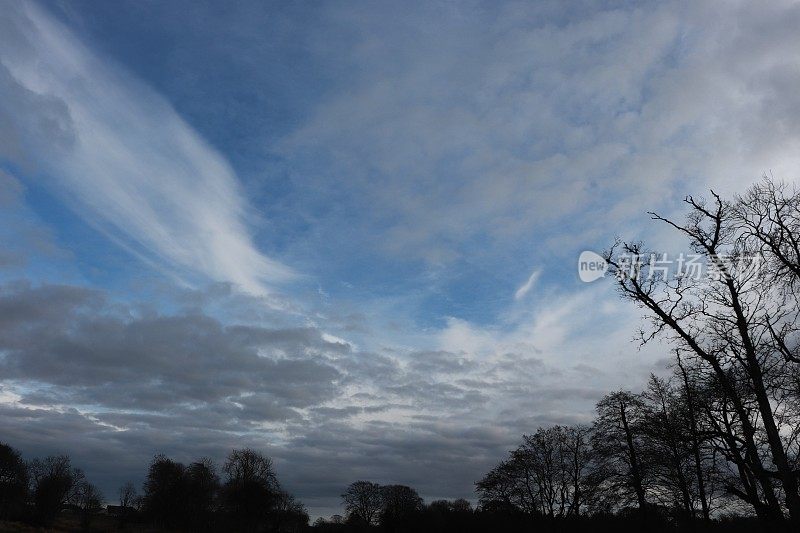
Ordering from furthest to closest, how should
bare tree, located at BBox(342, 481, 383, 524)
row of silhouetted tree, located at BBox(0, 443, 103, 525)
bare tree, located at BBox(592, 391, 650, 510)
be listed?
bare tree, located at BBox(342, 481, 383, 524) < row of silhouetted tree, located at BBox(0, 443, 103, 525) < bare tree, located at BBox(592, 391, 650, 510)

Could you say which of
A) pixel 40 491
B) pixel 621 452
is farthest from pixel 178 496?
pixel 621 452

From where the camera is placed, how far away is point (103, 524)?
7612 cm

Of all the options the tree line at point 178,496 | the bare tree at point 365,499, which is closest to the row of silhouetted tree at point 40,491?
the tree line at point 178,496

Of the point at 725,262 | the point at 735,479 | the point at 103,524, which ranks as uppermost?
the point at 725,262

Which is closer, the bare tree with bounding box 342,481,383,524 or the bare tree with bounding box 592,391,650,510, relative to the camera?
the bare tree with bounding box 592,391,650,510

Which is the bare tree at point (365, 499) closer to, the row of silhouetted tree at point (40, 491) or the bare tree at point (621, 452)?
the row of silhouetted tree at point (40, 491)

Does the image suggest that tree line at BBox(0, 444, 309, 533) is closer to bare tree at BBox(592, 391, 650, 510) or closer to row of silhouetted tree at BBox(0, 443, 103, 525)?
row of silhouetted tree at BBox(0, 443, 103, 525)

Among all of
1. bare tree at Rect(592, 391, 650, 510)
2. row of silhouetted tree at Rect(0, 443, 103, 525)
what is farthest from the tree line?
bare tree at Rect(592, 391, 650, 510)

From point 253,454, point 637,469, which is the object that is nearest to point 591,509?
point 637,469

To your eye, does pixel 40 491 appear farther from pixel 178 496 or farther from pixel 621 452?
pixel 621 452

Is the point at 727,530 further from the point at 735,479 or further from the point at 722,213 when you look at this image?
the point at 722,213

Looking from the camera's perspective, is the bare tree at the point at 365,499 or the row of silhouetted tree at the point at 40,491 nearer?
the row of silhouetted tree at the point at 40,491

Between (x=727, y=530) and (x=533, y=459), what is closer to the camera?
(x=727, y=530)

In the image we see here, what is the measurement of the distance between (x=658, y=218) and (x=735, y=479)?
682 inches
